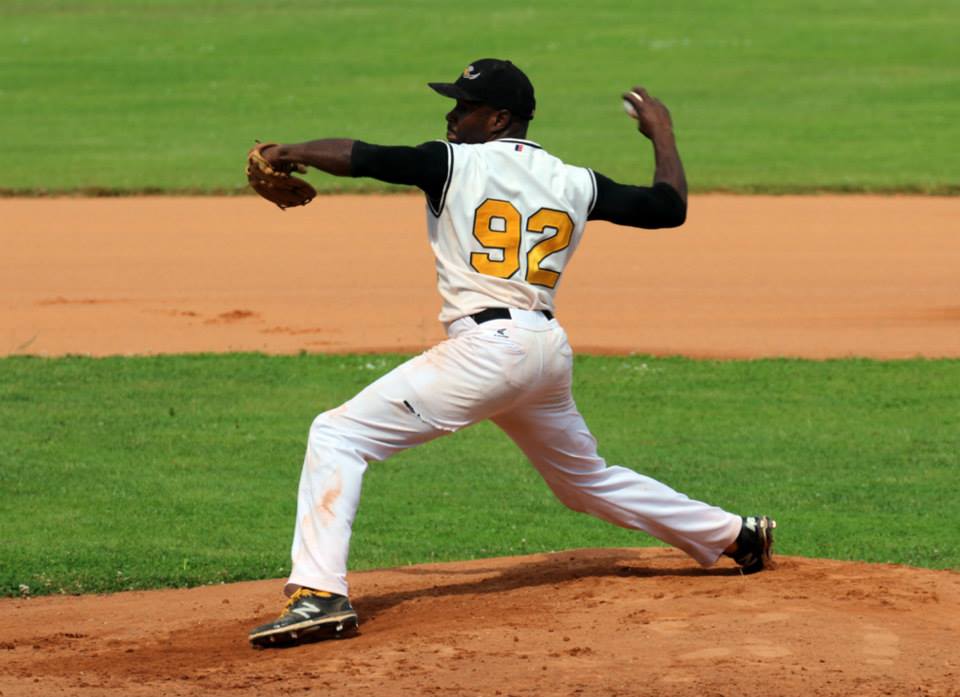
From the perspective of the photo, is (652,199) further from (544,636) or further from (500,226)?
(544,636)

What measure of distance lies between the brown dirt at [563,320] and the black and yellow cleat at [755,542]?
127mm

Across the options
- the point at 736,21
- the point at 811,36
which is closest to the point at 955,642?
the point at 811,36

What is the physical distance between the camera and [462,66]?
3142cm

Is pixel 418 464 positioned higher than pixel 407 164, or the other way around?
pixel 407 164

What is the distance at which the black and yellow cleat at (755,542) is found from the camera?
22.7ft

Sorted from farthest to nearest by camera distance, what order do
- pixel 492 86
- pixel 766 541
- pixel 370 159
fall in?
1. pixel 766 541
2. pixel 492 86
3. pixel 370 159

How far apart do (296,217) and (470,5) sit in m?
22.2

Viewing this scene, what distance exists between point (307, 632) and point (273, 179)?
155cm

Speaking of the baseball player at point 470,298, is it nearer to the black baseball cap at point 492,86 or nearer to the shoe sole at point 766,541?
the black baseball cap at point 492,86

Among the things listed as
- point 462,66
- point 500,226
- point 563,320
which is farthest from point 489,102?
point 462,66

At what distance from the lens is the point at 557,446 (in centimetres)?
664

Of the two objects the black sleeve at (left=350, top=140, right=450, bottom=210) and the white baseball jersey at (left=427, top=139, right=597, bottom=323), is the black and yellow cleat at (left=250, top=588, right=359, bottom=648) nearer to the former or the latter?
the white baseball jersey at (left=427, top=139, right=597, bottom=323)

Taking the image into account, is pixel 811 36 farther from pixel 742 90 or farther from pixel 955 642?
pixel 955 642

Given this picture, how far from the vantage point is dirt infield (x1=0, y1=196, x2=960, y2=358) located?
1408 centimetres
